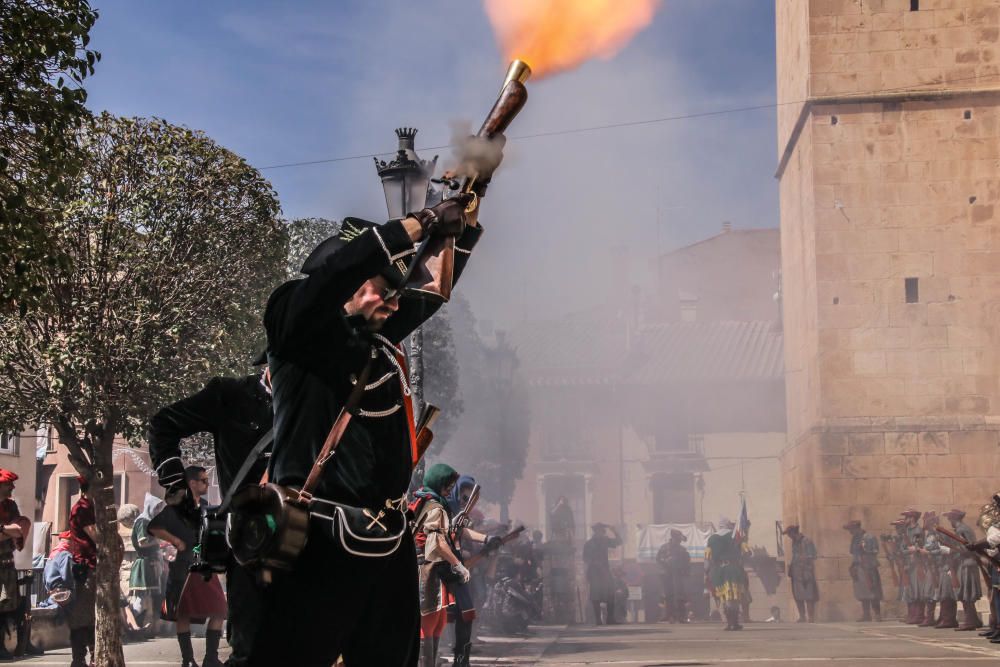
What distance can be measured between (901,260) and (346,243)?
29653 millimetres

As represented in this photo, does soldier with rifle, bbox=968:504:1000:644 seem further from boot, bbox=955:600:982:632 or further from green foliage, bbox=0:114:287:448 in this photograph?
green foliage, bbox=0:114:287:448

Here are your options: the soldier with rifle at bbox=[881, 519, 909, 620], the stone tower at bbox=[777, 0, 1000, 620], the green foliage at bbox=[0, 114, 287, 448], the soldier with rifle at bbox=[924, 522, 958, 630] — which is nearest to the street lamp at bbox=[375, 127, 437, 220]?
the green foliage at bbox=[0, 114, 287, 448]

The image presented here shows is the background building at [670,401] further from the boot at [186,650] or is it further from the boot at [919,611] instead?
the boot at [186,650]

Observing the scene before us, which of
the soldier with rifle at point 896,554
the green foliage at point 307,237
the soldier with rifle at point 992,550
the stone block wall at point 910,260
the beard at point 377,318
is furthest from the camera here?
the green foliage at point 307,237

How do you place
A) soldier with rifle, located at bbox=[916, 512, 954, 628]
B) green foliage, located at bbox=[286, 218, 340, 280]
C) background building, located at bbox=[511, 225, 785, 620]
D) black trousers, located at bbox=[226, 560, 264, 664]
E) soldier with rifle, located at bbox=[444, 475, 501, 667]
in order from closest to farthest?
black trousers, located at bbox=[226, 560, 264, 664] < soldier with rifle, located at bbox=[444, 475, 501, 667] < soldier with rifle, located at bbox=[916, 512, 954, 628] < green foliage, located at bbox=[286, 218, 340, 280] < background building, located at bbox=[511, 225, 785, 620]

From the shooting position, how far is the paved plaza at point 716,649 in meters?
14.3

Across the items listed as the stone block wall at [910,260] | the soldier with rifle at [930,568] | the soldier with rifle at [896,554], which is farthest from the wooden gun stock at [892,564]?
the soldier with rifle at [930,568]

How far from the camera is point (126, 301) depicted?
1442cm

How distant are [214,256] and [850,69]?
2165cm

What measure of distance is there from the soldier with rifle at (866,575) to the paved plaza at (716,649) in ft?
24.3

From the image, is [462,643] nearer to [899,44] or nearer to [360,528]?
[360,528]

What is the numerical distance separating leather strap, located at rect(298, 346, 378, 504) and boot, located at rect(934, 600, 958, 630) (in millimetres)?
19718

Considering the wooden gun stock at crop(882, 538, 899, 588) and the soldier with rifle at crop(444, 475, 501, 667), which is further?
the wooden gun stock at crop(882, 538, 899, 588)

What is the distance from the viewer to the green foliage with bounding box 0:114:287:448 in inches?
559
